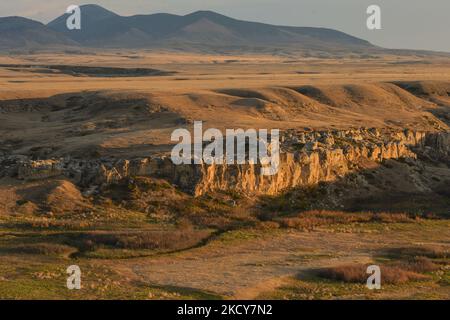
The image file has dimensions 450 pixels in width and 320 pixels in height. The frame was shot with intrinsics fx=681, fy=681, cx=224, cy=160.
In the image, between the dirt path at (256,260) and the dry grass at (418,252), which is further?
the dry grass at (418,252)

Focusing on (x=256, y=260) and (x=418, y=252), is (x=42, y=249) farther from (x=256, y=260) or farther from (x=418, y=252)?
(x=418, y=252)

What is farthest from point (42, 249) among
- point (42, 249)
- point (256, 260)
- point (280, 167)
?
point (280, 167)

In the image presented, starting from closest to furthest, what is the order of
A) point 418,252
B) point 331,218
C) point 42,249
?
point 42,249 → point 418,252 → point 331,218

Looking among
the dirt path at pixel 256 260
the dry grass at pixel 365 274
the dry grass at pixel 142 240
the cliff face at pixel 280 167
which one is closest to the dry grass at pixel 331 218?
the dirt path at pixel 256 260

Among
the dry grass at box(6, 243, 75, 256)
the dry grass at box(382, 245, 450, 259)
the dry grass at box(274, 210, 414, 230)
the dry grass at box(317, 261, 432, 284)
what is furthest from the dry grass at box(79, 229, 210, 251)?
the dry grass at box(382, 245, 450, 259)

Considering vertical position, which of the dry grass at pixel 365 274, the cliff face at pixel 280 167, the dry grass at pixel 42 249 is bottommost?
the dry grass at pixel 365 274

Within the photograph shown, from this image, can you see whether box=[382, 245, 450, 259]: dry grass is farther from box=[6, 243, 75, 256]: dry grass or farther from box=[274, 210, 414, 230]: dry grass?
box=[6, 243, 75, 256]: dry grass

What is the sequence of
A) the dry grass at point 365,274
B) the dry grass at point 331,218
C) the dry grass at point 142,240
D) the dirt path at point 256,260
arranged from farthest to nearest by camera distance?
the dry grass at point 331,218
the dry grass at point 142,240
the dry grass at point 365,274
the dirt path at point 256,260

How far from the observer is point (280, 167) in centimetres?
3866

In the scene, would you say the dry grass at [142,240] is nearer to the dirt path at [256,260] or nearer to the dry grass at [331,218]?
the dirt path at [256,260]

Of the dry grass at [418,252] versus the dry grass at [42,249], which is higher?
the dry grass at [42,249]

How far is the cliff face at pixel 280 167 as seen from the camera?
3469 cm

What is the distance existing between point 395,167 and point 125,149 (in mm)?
17970

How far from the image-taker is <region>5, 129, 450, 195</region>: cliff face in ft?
114
